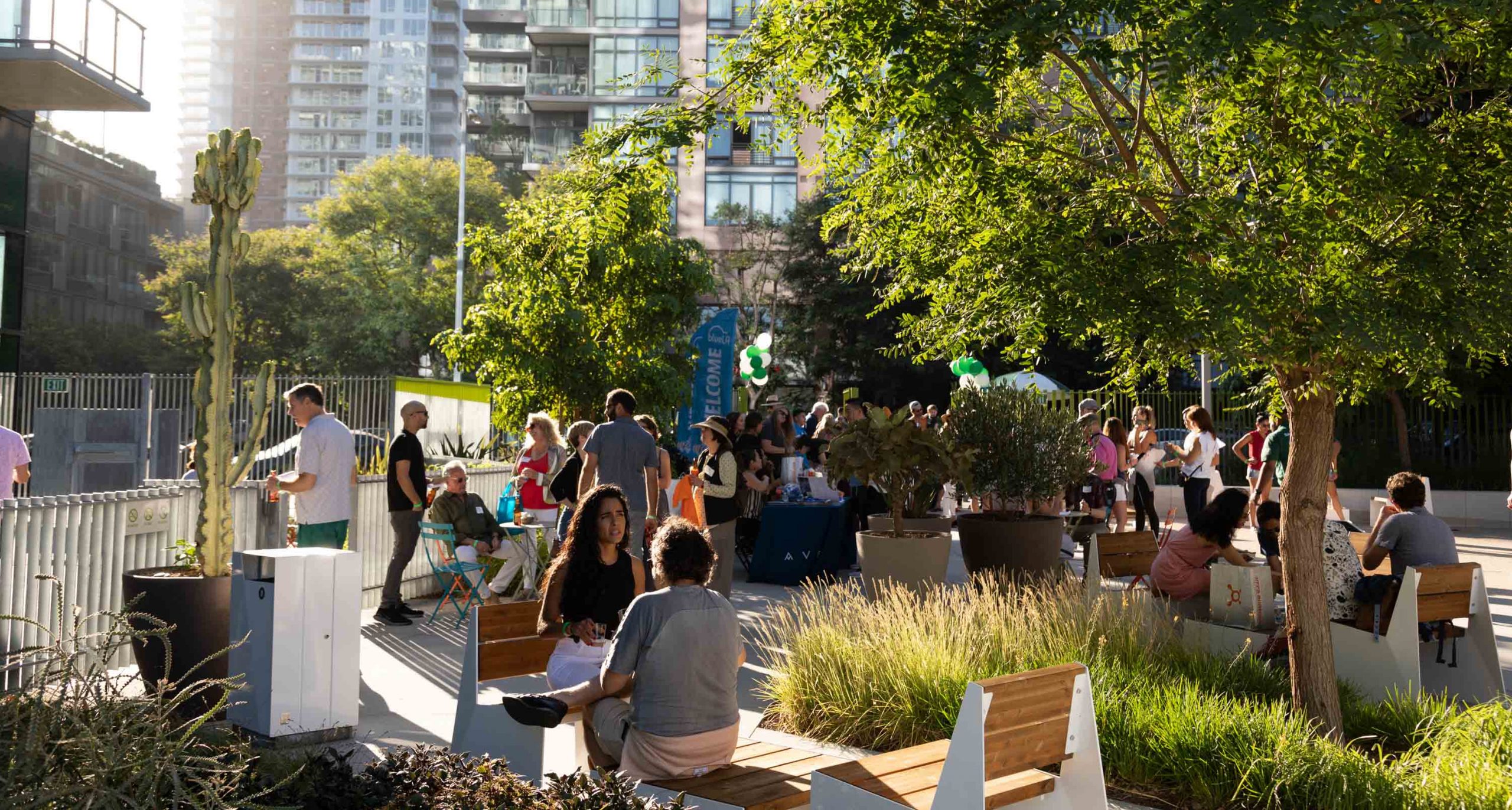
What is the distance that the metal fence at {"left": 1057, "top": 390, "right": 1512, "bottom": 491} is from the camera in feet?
77.7

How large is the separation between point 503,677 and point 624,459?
4.17 meters

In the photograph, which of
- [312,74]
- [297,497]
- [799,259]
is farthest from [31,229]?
[312,74]

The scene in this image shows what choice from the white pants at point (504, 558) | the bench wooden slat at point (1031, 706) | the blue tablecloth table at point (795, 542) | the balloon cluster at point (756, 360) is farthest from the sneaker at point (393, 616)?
the balloon cluster at point (756, 360)

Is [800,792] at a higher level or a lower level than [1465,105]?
lower

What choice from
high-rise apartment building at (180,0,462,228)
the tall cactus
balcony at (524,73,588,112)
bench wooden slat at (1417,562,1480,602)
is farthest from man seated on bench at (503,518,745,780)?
high-rise apartment building at (180,0,462,228)

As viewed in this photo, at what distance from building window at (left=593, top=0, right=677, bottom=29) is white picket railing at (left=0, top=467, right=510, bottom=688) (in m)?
50.9

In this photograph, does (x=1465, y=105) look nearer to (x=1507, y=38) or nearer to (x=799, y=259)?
(x=1507, y=38)

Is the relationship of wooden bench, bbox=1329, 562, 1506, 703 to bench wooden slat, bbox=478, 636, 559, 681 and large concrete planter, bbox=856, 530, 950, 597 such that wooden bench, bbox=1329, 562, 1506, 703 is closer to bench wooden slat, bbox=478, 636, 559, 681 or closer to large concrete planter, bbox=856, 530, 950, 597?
large concrete planter, bbox=856, 530, 950, 597

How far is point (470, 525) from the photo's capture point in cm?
1082

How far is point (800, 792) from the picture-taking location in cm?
454

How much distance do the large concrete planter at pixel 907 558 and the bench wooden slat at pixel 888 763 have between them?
553 cm

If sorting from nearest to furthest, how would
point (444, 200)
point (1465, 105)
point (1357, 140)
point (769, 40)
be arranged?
1. point (1357, 140)
2. point (769, 40)
3. point (1465, 105)
4. point (444, 200)

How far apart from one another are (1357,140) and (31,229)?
70.9m

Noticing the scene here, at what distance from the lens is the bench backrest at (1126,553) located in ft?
33.6
